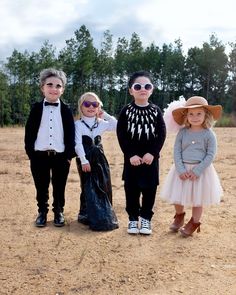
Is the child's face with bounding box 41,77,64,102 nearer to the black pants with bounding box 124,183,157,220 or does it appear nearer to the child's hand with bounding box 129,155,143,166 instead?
the child's hand with bounding box 129,155,143,166

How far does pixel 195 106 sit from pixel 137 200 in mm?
1172

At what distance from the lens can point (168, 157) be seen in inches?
431

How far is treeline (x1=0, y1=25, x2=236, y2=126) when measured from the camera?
130ft

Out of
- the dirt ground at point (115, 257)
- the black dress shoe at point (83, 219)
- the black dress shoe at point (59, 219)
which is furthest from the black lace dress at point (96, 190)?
the black dress shoe at point (59, 219)

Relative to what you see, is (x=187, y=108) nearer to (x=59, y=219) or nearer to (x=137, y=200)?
(x=137, y=200)

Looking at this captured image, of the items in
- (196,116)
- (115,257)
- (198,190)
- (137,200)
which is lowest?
(115,257)

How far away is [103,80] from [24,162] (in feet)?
115

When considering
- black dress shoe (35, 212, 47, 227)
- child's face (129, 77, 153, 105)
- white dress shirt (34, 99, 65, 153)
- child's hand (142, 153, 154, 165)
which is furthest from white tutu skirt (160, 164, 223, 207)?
black dress shoe (35, 212, 47, 227)

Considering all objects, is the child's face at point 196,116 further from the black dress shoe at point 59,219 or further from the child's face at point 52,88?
the black dress shoe at point 59,219

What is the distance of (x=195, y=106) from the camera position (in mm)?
4523

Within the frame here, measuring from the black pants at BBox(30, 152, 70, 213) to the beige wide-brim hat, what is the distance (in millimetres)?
1302

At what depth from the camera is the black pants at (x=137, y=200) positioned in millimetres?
4688

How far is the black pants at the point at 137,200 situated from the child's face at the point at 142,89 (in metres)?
A: 0.93

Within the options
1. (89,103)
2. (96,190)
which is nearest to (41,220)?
(96,190)
